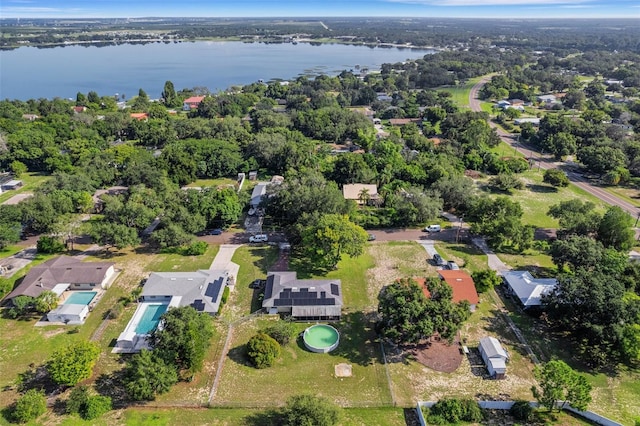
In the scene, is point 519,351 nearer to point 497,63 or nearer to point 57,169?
point 57,169

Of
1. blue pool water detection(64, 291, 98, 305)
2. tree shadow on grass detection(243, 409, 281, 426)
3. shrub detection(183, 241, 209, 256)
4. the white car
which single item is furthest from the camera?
the white car

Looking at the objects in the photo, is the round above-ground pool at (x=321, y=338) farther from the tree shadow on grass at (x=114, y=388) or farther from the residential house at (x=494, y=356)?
the tree shadow on grass at (x=114, y=388)

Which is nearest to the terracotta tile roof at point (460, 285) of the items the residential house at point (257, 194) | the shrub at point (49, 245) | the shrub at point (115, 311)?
the shrub at point (115, 311)

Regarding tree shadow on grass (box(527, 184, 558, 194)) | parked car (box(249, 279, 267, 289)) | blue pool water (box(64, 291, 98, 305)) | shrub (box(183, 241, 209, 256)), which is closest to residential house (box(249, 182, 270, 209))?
shrub (box(183, 241, 209, 256))

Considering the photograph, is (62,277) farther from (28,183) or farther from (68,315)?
(28,183)

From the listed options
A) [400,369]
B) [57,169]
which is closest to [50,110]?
[57,169]

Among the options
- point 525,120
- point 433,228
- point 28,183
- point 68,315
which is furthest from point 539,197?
point 28,183

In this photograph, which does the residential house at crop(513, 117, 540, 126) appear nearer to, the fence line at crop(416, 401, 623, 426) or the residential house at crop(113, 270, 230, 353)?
the fence line at crop(416, 401, 623, 426)

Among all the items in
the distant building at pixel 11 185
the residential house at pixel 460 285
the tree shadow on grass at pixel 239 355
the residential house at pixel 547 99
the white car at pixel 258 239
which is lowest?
the tree shadow on grass at pixel 239 355
